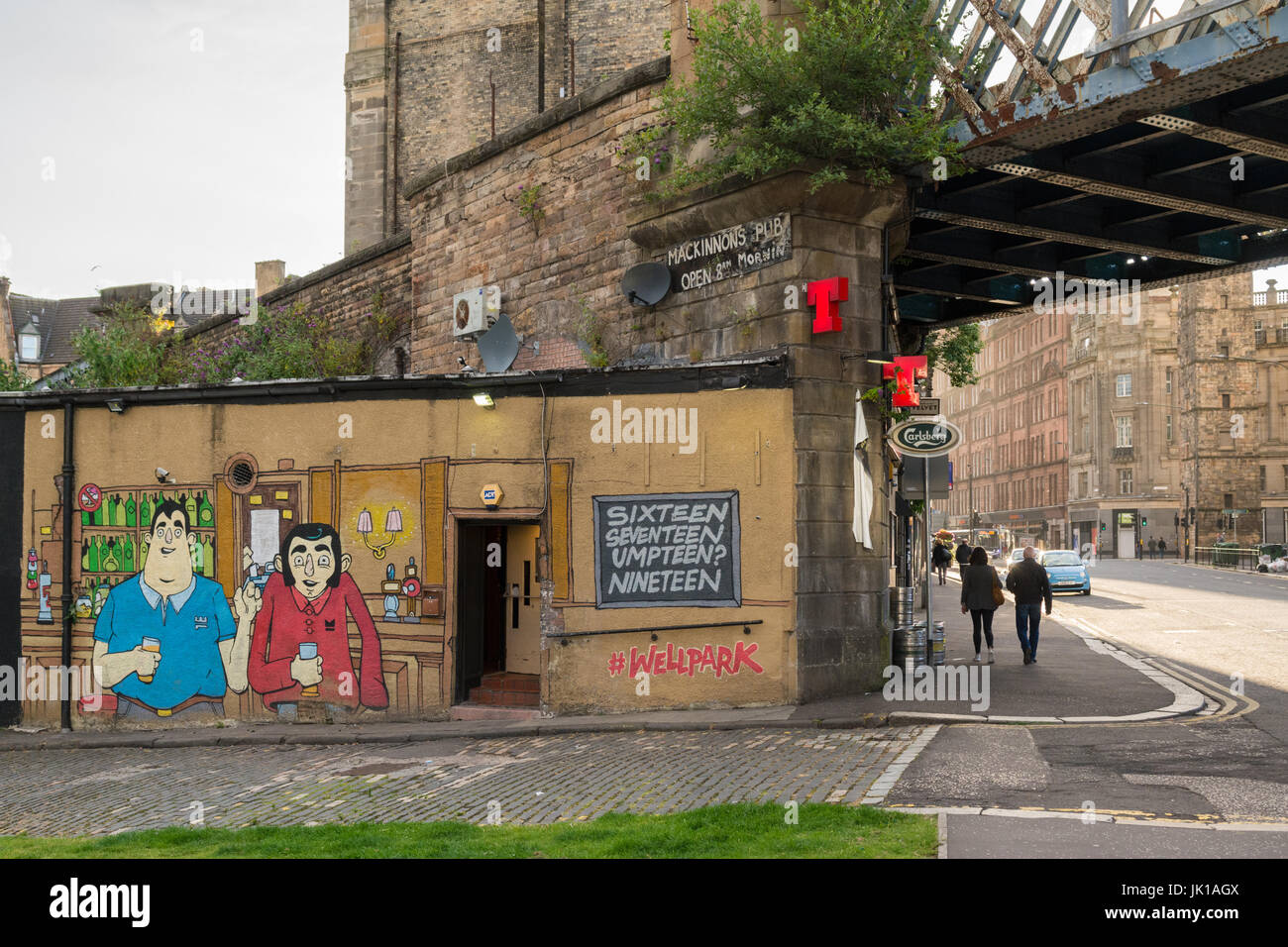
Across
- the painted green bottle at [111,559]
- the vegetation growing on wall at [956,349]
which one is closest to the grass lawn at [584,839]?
the painted green bottle at [111,559]

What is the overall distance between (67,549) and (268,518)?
3.09 metres

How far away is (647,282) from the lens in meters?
15.6

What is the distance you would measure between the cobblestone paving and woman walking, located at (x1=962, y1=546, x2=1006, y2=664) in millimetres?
5615

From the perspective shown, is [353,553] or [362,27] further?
[362,27]

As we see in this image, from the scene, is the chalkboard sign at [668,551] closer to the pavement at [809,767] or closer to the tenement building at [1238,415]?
the pavement at [809,767]

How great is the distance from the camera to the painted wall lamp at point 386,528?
14.3m

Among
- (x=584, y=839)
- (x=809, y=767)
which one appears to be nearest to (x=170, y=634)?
(x=809, y=767)

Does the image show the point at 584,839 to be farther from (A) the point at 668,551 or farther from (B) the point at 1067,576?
(B) the point at 1067,576

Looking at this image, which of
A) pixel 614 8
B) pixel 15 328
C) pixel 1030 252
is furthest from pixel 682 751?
pixel 15 328

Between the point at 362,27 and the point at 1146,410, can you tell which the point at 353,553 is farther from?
the point at 1146,410

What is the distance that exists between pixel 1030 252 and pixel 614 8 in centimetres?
1815

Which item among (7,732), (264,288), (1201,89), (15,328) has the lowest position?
(7,732)

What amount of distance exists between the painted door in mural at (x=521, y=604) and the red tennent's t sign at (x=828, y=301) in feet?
14.6

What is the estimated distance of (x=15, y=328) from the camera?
7150cm
